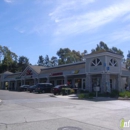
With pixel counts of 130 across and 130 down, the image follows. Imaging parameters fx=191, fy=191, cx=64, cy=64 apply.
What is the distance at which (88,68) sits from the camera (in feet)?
105

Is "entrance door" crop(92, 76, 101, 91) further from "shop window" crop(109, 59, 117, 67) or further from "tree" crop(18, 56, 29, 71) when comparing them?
"tree" crop(18, 56, 29, 71)

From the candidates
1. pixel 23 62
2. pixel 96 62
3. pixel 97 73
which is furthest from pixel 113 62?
pixel 23 62

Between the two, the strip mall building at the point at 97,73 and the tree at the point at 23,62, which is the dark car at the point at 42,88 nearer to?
the strip mall building at the point at 97,73

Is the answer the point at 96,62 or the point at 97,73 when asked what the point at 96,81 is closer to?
the point at 97,73

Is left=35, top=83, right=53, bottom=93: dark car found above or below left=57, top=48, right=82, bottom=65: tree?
below

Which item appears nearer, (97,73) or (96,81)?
(97,73)

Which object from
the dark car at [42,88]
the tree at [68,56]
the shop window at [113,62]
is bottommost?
the dark car at [42,88]

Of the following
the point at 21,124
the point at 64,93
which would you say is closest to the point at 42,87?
the point at 64,93

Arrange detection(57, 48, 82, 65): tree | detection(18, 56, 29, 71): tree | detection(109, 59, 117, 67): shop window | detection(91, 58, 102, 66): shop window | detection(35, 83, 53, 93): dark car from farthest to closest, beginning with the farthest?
detection(18, 56, 29, 71): tree < detection(57, 48, 82, 65): tree < detection(35, 83, 53, 93): dark car < detection(109, 59, 117, 67): shop window < detection(91, 58, 102, 66): shop window

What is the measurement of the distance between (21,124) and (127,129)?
437cm

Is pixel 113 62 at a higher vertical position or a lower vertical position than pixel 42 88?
higher

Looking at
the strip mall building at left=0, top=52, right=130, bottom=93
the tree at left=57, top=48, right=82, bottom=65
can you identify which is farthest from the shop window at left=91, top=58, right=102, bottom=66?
the tree at left=57, top=48, right=82, bottom=65

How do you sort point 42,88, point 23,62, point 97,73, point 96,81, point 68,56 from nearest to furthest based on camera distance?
1. point 97,73
2. point 96,81
3. point 42,88
4. point 68,56
5. point 23,62

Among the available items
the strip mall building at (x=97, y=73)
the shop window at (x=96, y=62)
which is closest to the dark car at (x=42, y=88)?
the strip mall building at (x=97, y=73)
